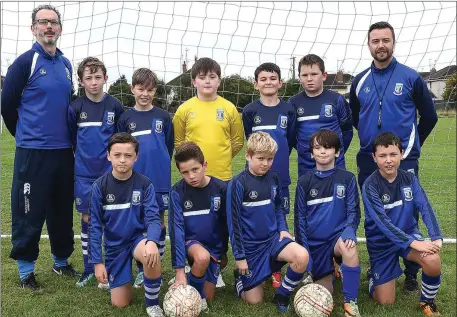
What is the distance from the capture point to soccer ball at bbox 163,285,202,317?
10.7ft

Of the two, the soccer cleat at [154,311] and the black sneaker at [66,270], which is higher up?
the soccer cleat at [154,311]

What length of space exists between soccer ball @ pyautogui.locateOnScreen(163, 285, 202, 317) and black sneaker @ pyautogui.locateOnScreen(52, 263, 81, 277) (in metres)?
1.36

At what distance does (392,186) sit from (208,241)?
1.43 metres

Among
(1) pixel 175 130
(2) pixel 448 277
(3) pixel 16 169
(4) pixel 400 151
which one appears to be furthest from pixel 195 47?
(2) pixel 448 277

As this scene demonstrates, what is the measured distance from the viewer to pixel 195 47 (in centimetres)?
564

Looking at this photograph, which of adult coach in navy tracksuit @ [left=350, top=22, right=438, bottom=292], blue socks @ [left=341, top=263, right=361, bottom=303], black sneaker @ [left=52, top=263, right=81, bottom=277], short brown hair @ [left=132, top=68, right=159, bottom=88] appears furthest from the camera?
black sneaker @ [left=52, top=263, right=81, bottom=277]

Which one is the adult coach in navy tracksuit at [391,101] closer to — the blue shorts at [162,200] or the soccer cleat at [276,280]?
the soccer cleat at [276,280]

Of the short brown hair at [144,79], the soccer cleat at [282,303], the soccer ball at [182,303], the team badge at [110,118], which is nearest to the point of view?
the soccer ball at [182,303]

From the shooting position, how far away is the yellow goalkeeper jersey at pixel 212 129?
401cm

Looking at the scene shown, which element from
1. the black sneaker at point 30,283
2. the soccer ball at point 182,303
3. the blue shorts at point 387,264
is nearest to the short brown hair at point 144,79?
the soccer ball at point 182,303

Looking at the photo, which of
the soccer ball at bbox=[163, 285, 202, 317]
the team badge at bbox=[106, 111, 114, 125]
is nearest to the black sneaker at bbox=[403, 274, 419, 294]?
the soccer ball at bbox=[163, 285, 202, 317]

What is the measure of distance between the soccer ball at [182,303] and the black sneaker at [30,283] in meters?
1.31

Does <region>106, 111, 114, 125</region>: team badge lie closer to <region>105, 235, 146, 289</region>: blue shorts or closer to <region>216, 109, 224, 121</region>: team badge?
<region>216, 109, 224, 121</region>: team badge

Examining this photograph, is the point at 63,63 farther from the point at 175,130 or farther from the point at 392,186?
the point at 392,186
